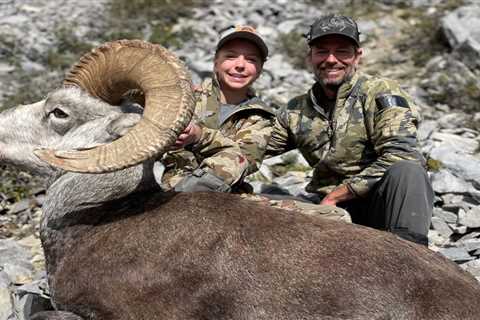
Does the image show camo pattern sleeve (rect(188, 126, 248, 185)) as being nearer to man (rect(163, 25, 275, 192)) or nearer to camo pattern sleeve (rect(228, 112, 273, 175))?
man (rect(163, 25, 275, 192))

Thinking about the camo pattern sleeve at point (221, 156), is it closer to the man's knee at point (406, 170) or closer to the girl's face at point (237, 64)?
the girl's face at point (237, 64)

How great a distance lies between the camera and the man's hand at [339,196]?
6852 millimetres

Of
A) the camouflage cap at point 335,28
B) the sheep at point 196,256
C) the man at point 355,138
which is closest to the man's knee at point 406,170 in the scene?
the man at point 355,138

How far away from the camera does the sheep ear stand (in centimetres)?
540

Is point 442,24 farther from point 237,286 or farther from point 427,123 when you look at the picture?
point 237,286

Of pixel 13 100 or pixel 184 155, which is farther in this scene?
pixel 13 100

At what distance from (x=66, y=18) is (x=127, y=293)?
14.6 meters

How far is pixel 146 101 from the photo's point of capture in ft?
16.6

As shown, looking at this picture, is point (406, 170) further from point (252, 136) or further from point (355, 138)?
point (252, 136)

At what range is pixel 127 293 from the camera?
4.77 metres

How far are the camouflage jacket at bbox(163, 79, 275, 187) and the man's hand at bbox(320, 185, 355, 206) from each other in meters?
0.85

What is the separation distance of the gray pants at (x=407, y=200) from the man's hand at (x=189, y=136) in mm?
1888

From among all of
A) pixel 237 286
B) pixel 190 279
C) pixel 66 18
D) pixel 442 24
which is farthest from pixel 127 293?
pixel 66 18

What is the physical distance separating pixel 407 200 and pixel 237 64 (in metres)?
2.35
